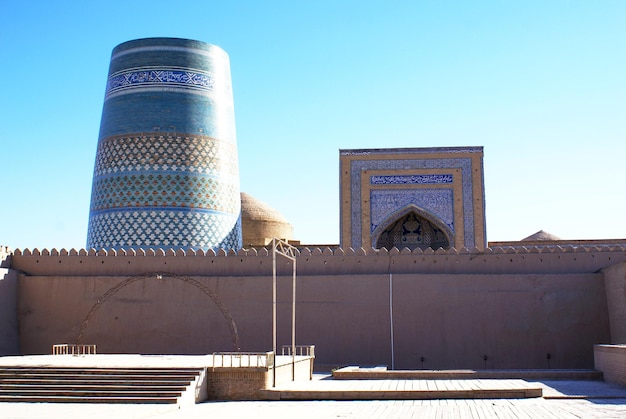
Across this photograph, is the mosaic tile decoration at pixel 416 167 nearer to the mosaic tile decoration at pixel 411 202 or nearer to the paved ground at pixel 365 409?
the mosaic tile decoration at pixel 411 202

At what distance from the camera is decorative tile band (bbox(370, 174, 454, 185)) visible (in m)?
18.7

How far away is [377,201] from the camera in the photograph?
61.7ft

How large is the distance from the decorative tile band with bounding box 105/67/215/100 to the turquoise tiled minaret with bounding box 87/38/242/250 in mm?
18

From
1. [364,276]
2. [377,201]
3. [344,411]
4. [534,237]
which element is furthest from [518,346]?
[534,237]

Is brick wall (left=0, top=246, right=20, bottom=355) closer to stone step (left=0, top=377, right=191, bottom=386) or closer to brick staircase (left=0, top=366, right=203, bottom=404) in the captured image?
brick staircase (left=0, top=366, right=203, bottom=404)

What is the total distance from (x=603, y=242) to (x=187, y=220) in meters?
9.80

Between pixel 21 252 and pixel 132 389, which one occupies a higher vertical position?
pixel 21 252

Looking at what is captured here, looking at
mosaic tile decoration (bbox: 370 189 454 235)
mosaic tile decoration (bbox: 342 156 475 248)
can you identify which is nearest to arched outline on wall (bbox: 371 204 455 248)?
mosaic tile decoration (bbox: 370 189 454 235)

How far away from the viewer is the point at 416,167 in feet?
61.8

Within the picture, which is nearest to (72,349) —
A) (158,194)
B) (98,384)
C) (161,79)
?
(158,194)

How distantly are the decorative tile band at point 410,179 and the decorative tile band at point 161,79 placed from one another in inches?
197

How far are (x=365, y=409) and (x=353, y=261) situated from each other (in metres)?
5.53

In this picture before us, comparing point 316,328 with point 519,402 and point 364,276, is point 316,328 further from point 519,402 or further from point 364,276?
point 519,402

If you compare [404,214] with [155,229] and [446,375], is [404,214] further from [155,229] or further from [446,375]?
[446,375]
